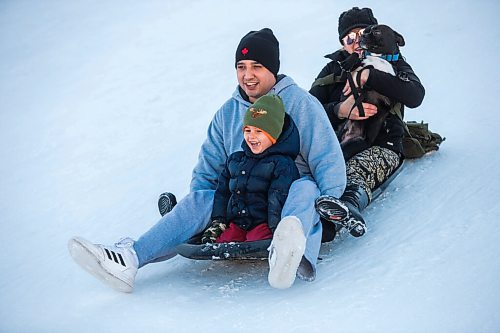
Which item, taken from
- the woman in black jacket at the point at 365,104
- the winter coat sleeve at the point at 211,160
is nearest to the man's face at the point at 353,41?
the woman in black jacket at the point at 365,104

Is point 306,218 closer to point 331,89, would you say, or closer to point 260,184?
point 260,184

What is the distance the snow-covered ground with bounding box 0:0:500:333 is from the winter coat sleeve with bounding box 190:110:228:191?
1.40 feet

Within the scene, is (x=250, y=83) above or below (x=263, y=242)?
above

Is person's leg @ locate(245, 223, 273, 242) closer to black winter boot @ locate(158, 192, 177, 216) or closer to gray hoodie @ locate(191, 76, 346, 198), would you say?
gray hoodie @ locate(191, 76, 346, 198)

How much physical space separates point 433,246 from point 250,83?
3.73ft

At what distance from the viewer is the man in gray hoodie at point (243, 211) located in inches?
105

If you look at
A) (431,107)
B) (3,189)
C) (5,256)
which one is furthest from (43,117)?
(431,107)

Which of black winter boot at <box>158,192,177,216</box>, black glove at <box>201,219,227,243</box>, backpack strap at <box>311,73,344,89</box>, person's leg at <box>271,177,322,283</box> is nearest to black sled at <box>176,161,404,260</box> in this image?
black glove at <box>201,219,227,243</box>

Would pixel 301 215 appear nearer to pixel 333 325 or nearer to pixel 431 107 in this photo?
pixel 333 325

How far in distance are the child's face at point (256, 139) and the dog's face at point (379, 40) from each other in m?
1.06

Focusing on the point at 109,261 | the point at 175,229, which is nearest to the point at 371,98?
the point at 175,229

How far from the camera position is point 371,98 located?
368 cm

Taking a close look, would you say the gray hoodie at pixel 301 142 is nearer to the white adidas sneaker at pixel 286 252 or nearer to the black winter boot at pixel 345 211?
the black winter boot at pixel 345 211

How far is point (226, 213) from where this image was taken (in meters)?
3.09
